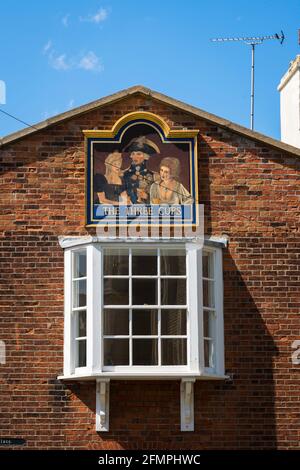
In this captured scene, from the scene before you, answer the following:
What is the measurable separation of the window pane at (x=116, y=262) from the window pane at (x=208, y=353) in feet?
5.26

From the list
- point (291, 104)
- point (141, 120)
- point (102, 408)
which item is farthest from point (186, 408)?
point (291, 104)

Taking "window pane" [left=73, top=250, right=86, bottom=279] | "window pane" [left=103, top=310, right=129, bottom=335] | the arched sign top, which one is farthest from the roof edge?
"window pane" [left=103, top=310, right=129, bottom=335]

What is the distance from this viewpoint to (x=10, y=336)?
13.4 m

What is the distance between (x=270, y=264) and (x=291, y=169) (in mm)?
1588

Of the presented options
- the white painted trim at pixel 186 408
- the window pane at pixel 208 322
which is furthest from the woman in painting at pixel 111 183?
the white painted trim at pixel 186 408

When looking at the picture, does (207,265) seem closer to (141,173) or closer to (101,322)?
(141,173)

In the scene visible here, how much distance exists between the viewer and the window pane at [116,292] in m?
13.3

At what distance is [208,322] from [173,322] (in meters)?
0.60

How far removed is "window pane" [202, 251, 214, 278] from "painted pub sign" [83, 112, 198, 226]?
0.54 meters

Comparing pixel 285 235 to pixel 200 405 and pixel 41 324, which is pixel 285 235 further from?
pixel 41 324

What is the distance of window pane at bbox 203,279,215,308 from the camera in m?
13.6

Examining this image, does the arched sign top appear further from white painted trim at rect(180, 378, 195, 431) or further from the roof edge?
white painted trim at rect(180, 378, 195, 431)

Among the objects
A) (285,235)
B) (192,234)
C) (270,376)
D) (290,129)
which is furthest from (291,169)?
(290,129)

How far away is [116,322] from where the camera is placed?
43.4 feet
